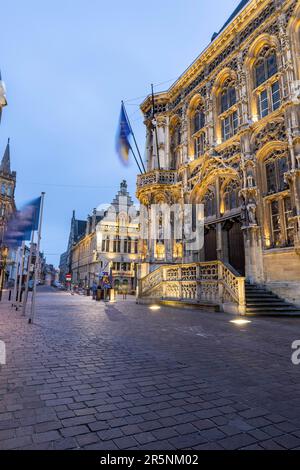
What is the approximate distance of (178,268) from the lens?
55.1 feet

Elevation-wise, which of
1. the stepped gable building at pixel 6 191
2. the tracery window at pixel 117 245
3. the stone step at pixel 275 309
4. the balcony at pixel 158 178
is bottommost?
the stone step at pixel 275 309

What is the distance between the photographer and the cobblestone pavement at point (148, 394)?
2.40 m

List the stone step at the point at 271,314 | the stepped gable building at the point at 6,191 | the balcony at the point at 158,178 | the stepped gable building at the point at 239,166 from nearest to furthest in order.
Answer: the stone step at the point at 271,314 < the stepped gable building at the point at 239,166 < the balcony at the point at 158,178 < the stepped gable building at the point at 6,191

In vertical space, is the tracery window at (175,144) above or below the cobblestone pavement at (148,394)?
above

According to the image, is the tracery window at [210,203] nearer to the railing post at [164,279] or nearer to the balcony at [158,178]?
the balcony at [158,178]

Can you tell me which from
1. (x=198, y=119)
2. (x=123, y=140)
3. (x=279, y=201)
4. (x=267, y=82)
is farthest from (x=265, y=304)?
(x=198, y=119)

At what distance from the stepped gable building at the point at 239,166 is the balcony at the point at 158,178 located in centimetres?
8

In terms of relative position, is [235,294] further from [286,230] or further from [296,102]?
[296,102]

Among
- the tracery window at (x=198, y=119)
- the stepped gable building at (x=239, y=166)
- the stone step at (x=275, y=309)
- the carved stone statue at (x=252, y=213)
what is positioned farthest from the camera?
the tracery window at (x=198, y=119)

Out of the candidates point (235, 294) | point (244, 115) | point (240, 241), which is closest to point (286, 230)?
point (240, 241)

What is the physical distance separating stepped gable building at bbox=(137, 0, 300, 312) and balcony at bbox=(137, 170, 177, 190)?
0.27ft

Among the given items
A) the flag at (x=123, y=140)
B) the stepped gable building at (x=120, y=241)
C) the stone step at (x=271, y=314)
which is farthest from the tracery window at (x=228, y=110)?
the stepped gable building at (x=120, y=241)

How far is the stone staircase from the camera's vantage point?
474 inches

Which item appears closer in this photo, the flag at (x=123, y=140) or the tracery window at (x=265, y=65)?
the tracery window at (x=265, y=65)
